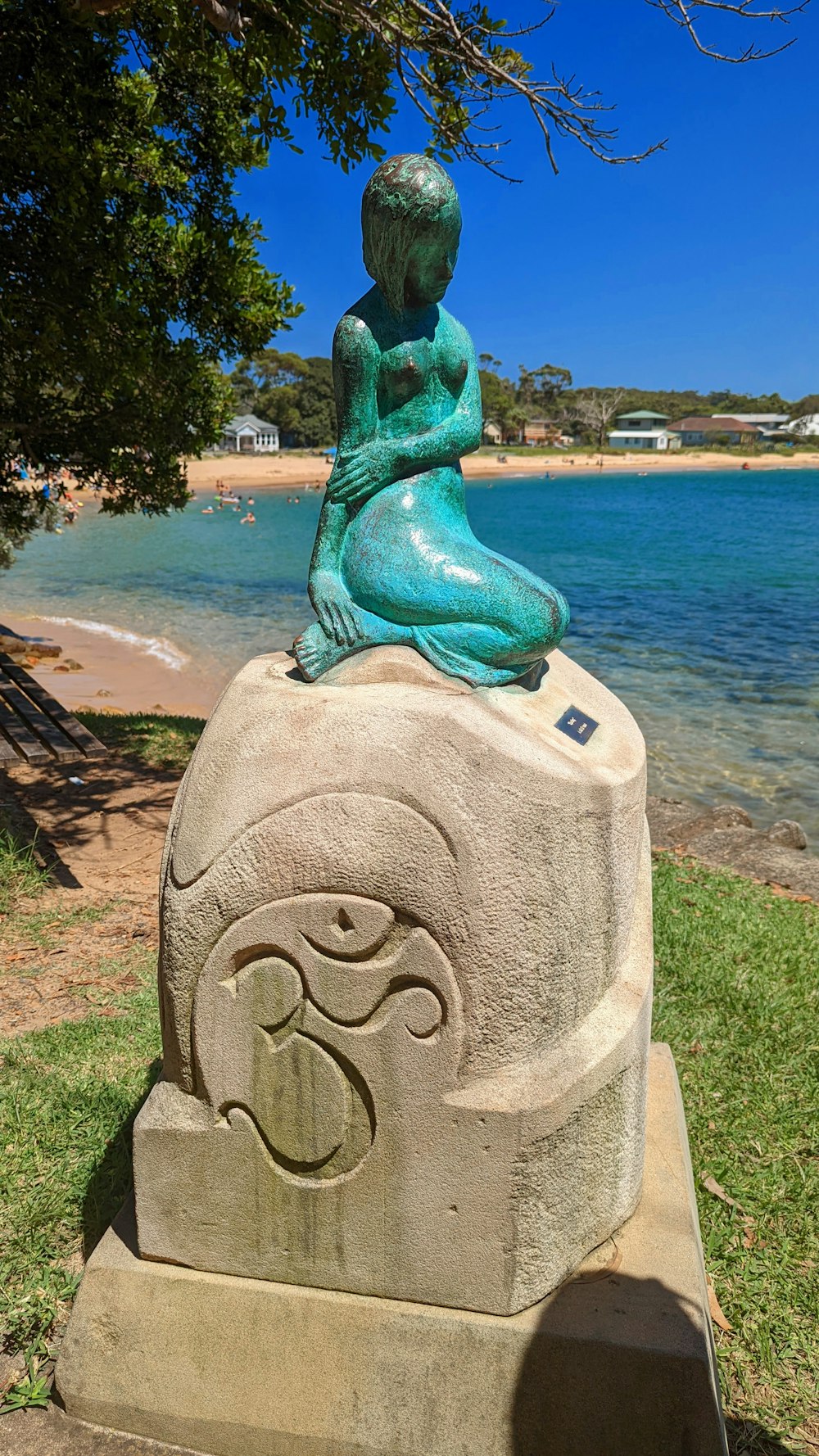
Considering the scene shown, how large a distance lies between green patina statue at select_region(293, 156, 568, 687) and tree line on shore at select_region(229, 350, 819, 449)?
4050 cm

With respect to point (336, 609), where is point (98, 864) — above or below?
below

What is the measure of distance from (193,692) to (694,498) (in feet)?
182

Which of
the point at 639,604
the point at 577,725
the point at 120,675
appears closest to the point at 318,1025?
→ the point at 577,725

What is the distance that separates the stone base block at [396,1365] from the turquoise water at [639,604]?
573cm

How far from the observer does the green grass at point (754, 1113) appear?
8.28 feet

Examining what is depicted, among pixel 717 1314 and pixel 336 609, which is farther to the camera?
pixel 717 1314

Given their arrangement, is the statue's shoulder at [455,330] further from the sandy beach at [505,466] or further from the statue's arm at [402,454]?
the sandy beach at [505,466]

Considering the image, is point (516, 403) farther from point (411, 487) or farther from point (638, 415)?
point (411, 487)

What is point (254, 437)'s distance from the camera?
6888 cm

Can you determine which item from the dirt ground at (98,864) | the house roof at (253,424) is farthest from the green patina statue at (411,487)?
the house roof at (253,424)

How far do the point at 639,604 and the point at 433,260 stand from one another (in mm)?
17871

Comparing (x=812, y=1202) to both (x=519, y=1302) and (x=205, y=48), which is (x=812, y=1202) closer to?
(x=519, y=1302)

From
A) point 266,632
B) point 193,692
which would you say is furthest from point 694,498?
point 193,692

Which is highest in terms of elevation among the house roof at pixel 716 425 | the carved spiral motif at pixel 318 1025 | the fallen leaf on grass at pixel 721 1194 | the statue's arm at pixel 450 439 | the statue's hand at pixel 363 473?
the house roof at pixel 716 425
